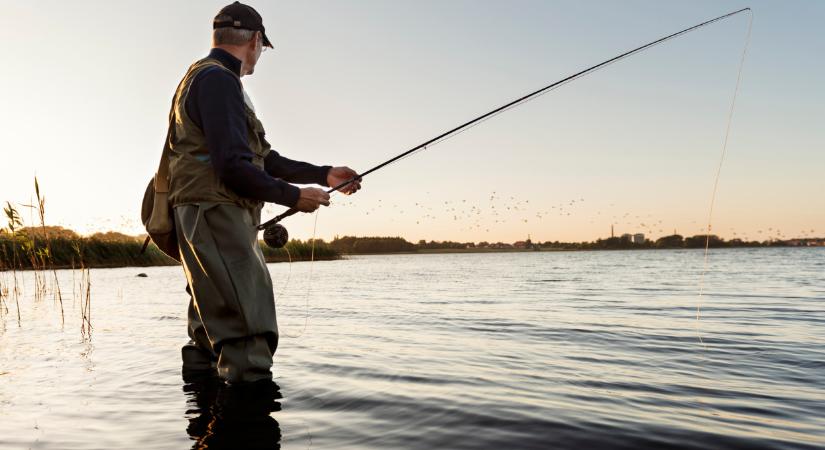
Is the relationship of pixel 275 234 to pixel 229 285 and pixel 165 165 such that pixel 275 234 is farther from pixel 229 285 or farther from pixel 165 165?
pixel 165 165

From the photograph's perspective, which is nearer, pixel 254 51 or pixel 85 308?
pixel 254 51

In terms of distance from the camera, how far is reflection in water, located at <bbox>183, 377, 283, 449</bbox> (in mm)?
3018

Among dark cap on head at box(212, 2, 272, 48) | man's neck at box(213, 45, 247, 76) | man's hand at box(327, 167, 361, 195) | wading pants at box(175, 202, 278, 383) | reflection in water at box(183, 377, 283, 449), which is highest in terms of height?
dark cap on head at box(212, 2, 272, 48)

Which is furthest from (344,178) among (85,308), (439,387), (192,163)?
(85,308)

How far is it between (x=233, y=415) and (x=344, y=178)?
173cm

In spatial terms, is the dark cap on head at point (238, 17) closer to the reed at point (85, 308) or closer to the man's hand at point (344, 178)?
the man's hand at point (344, 178)

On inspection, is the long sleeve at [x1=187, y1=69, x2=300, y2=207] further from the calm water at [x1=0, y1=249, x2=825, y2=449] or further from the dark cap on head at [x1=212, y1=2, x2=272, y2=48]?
the calm water at [x1=0, y1=249, x2=825, y2=449]

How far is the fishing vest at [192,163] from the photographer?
11.8 ft

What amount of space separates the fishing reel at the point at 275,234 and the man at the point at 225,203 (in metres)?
0.41

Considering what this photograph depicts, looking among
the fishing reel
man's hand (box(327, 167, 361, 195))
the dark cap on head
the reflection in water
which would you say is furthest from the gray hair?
the reflection in water

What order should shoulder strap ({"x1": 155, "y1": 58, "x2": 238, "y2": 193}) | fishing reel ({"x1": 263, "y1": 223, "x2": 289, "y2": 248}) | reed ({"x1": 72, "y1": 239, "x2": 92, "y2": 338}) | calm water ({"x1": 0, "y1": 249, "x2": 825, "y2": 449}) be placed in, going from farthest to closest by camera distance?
1. reed ({"x1": 72, "y1": 239, "x2": 92, "y2": 338})
2. fishing reel ({"x1": 263, "y1": 223, "x2": 289, "y2": 248})
3. shoulder strap ({"x1": 155, "y1": 58, "x2": 238, "y2": 193})
4. calm water ({"x1": 0, "y1": 249, "x2": 825, "y2": 449})

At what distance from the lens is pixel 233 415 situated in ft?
11.1

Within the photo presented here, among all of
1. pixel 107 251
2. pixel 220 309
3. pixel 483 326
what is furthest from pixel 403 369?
pixel 107 251

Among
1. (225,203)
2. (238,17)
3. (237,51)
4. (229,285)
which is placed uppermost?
(238,17)
